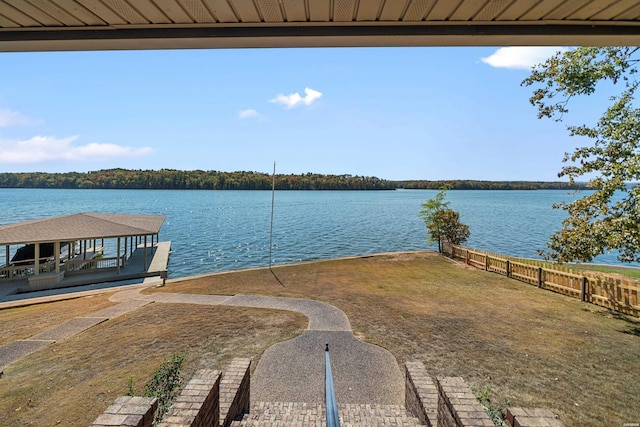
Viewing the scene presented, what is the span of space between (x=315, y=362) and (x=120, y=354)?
4.43m

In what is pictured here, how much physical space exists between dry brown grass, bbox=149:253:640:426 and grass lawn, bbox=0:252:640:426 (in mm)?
31

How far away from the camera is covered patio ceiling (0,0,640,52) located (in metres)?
2.04

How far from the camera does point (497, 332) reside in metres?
8.59

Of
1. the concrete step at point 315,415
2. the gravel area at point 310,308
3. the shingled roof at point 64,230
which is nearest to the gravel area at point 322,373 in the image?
the concrete step at point 315,415

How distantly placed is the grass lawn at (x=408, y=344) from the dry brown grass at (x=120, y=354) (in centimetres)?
3

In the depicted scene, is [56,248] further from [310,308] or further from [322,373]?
[322,373]

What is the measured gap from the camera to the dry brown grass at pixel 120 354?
525 centimetres

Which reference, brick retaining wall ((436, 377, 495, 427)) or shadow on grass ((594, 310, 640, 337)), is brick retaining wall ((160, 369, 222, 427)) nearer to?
brick retaining wall ((436, 377, 495, 427))

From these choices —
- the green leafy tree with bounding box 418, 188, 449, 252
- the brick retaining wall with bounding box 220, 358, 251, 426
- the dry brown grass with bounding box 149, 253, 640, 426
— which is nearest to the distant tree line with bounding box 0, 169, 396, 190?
the green leafy tree with bounding box 418, 188, 449, 252

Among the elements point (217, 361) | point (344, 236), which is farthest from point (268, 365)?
point (344, 236)

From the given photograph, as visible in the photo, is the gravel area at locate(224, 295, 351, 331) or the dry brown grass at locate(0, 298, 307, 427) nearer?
the dry brown grass at locate(0, 298, 307, 427)

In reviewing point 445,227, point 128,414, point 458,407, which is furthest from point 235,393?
point 445,227

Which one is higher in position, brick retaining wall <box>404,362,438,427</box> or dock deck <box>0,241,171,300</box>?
brick retaining wall <box>404,362,438,427</box>

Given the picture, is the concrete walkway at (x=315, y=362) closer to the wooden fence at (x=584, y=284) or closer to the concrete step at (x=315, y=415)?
the concrete step at (x=315, y=415)
